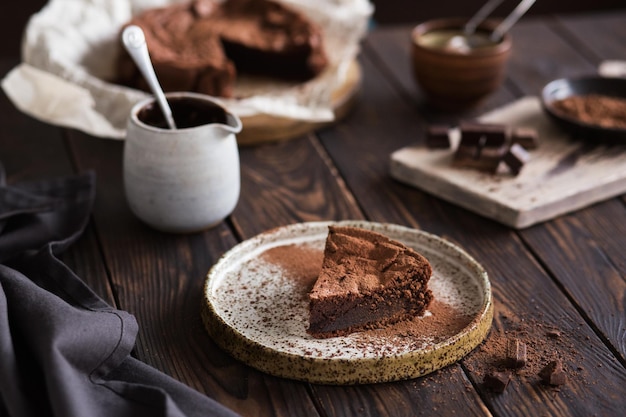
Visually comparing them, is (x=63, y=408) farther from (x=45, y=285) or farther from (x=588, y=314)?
(x=588, y=314)

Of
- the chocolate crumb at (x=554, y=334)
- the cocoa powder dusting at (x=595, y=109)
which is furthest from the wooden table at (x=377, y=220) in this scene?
the cocoa powder dusting at (x=595, y=109)

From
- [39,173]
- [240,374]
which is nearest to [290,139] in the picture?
[39,173]

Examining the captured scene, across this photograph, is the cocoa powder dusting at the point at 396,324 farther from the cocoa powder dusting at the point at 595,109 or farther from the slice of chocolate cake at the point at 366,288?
the cocoa powder dusting at the point at 595,109

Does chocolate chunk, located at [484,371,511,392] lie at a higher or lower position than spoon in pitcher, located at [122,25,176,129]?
lower

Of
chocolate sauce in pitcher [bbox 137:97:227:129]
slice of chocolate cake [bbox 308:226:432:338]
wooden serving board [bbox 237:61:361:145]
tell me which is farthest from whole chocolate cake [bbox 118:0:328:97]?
slice of chocolate cake [bbox 308:226:432:338]

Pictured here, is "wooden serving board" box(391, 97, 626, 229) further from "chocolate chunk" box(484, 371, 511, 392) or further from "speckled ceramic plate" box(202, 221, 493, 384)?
"chocolate chunk" box(484, 371, 511, 392)

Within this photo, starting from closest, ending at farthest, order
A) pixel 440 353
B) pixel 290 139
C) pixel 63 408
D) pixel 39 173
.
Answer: pixel 63 408 < pixel 440 353 < pixel 39 173 < pixel 290 139
